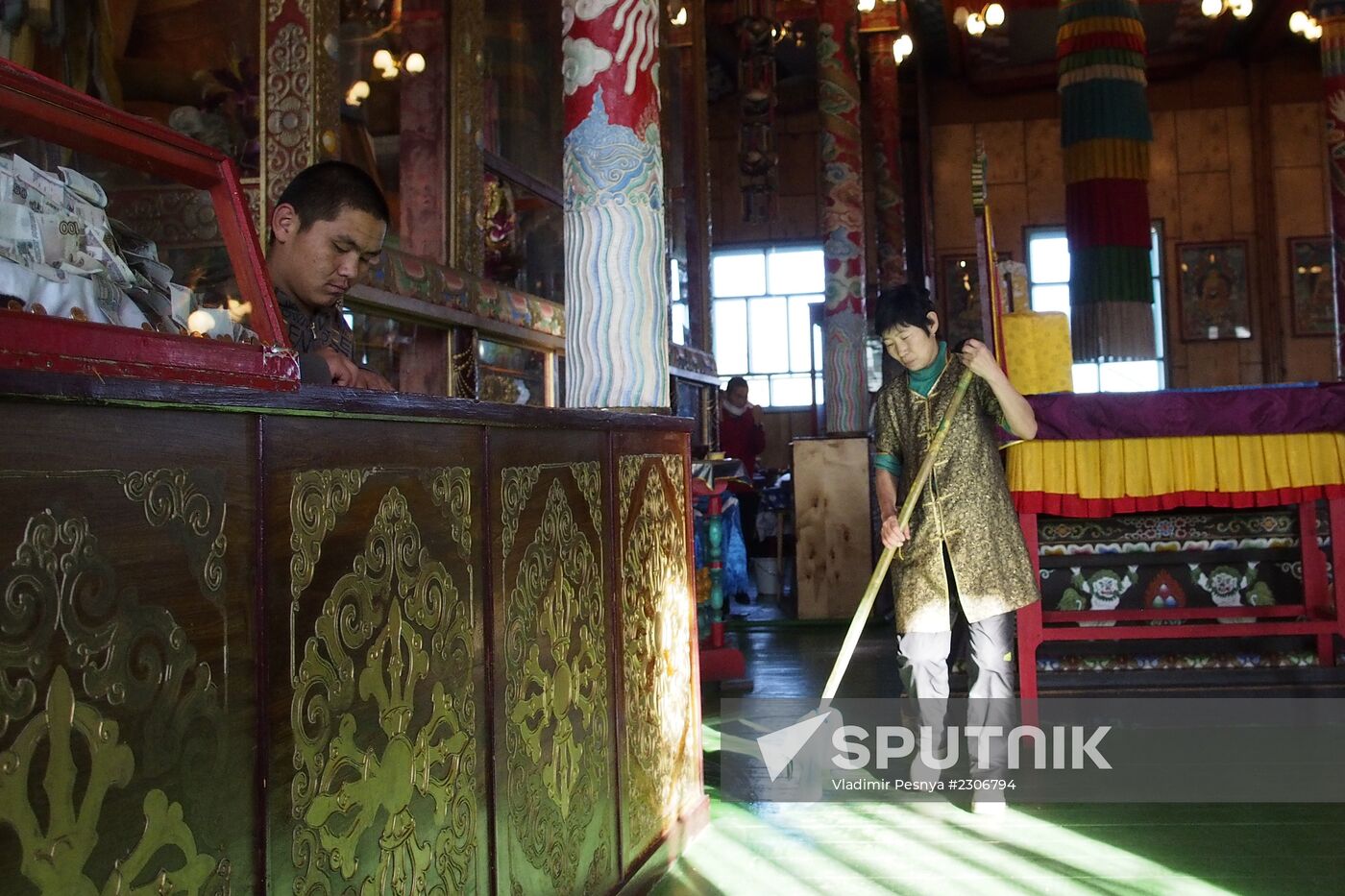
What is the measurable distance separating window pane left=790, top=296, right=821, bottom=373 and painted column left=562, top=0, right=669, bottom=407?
1281 cm

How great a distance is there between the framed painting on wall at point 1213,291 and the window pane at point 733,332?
580 cm

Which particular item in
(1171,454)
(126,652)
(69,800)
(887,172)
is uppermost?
(887,172)

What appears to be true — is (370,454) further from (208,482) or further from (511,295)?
(511,295)

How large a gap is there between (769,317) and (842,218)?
699 cm

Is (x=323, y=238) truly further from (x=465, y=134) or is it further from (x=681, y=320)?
(x=681, y=320)

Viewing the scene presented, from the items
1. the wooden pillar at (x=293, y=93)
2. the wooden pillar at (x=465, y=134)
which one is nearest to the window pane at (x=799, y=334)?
the wooden pillar at (x=465, y=134)

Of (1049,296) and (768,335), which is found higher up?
(1049,296)

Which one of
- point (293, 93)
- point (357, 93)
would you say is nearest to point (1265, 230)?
point (357, 93)

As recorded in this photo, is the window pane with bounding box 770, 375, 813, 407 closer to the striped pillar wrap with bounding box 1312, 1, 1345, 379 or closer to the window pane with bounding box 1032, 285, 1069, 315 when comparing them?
the window pane with bounding box 1032, 285, 1069, 315

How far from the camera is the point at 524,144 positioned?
20.9 feet

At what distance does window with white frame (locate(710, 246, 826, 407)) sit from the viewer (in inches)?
651

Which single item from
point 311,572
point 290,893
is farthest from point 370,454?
point 290,893

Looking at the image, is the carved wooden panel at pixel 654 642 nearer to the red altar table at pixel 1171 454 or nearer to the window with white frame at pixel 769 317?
the red altar table at pixel 1171 454

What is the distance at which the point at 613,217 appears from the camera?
3719mm
